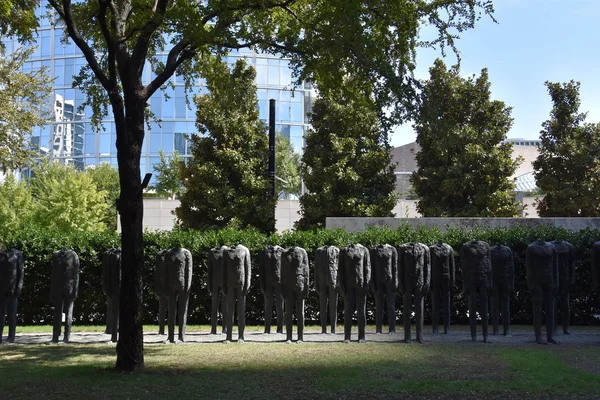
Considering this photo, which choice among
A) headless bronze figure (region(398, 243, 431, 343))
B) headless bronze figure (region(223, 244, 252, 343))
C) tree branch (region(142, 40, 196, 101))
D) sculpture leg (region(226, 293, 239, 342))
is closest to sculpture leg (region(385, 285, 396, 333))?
headless bronze figure (region(398, 243, 431, 343))

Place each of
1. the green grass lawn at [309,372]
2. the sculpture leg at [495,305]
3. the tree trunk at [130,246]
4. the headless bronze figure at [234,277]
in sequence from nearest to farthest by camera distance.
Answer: the green grass lawn at [309,372] < the tree trunk at [130,246] < the headless bronze figure at [234,277] < the sculpture leg at [495,305]

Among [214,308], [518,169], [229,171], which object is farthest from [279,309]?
[518,169]

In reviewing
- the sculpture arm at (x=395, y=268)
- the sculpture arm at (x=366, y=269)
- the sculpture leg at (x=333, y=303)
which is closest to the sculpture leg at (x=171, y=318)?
the sculpture leg at (x=333, y=303)

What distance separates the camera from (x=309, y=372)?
10031mm

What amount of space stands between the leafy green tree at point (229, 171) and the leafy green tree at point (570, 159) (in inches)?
467

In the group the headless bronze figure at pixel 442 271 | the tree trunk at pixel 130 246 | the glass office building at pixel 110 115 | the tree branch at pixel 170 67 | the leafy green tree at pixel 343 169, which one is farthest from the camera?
the glass office building at pixel 110 115

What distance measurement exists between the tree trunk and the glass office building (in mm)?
50678

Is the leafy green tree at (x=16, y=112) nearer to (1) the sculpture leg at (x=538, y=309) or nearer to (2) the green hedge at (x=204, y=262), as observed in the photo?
(2) the green hedge at (x=204, y=262)

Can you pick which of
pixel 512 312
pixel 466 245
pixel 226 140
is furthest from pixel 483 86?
pixel 466 245

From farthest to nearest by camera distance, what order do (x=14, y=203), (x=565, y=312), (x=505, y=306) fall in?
(x=14, y=203) < (x=565, y=312) < (x=505, y=306)

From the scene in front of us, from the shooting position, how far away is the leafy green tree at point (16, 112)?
86.4 ft

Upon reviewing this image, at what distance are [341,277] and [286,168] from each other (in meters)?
41.0

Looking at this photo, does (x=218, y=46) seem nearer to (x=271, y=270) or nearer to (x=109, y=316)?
(x=271, y=270)

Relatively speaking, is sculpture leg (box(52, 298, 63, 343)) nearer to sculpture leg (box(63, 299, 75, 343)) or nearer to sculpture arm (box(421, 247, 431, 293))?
sculpture leg (box(63, 299, 75, 343))
